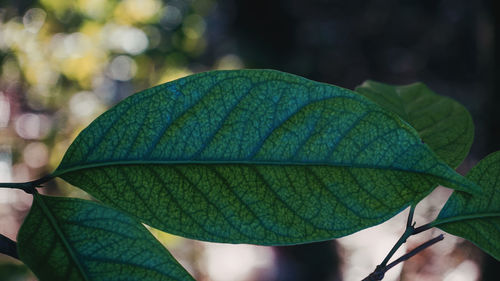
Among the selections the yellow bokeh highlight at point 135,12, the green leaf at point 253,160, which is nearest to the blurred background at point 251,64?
the yellow bokeh highlight at point 135,12

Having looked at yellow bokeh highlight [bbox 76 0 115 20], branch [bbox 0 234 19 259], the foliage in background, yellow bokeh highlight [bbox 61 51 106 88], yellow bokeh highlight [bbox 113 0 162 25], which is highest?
yellow bokeh highlight [bbox 113 0 162 25]

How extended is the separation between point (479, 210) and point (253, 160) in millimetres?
258

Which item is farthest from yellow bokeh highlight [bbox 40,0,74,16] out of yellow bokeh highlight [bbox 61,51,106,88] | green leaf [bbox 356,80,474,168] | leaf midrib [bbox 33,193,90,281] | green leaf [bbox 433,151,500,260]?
green leaf [bbox 433,151,500,260]

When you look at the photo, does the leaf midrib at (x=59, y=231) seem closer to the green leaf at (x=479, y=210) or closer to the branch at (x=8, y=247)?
the branch at (x=8, y=247)

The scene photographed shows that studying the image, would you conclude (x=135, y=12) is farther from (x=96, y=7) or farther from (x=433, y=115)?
(x=433, y=115)

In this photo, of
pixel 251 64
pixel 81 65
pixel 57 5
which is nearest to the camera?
pixel 57 5

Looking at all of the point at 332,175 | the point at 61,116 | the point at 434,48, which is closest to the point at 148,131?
the point at 332,175

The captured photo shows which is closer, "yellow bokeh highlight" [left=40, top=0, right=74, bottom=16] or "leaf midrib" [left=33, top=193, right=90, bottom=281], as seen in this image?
"leaf midrib" [left=33, top=193, right=90, bottom=281]

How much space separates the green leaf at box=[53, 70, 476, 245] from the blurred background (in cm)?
161

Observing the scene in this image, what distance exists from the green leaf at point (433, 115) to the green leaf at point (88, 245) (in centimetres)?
36

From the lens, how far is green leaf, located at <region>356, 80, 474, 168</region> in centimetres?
56

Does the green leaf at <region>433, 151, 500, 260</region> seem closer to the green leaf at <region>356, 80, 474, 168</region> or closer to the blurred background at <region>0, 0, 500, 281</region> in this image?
the green leaf at <region>356, 80, 474, 168</region>

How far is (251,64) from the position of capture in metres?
3.41

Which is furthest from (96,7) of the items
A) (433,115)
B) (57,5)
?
(433,115)
